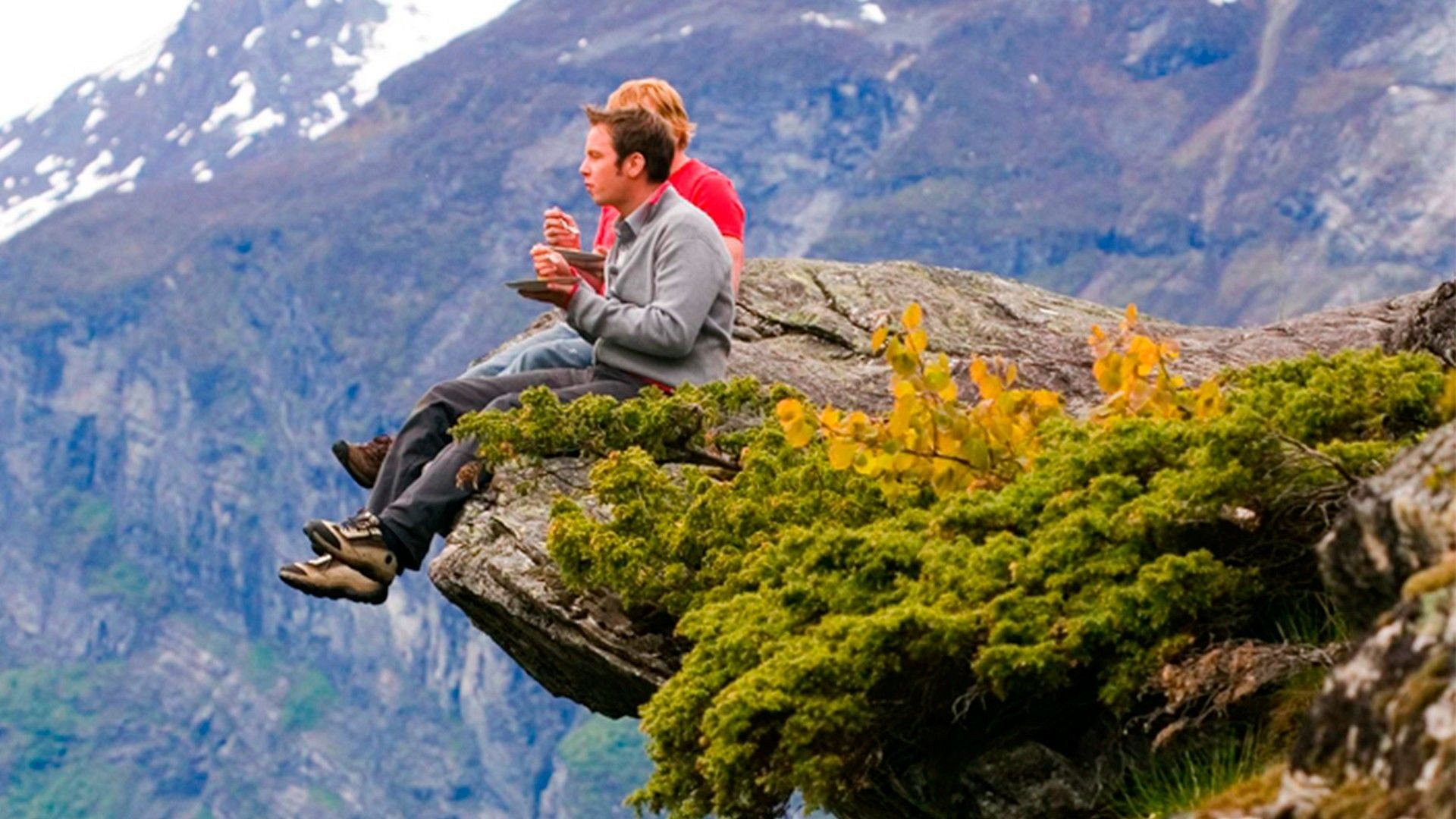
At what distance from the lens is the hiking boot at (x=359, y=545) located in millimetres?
10953

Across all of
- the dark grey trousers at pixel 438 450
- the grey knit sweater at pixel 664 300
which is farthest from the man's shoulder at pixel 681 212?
the dark grey trousers at pixel 438 450

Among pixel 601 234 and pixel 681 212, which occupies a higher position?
pixel 681 212

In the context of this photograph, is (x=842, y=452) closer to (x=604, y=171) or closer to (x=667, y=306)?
(x=667, y=306)

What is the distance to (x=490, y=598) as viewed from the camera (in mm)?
10617

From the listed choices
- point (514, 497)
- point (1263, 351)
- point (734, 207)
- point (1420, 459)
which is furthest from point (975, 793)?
point (1263, 351)

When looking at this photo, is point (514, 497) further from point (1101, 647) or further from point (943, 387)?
point (1101, 647)

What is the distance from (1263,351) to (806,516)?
6.97m

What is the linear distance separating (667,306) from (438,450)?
1.67 meters

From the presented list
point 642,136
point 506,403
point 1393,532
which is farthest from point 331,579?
point 1393,532

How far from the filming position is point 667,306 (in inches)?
451

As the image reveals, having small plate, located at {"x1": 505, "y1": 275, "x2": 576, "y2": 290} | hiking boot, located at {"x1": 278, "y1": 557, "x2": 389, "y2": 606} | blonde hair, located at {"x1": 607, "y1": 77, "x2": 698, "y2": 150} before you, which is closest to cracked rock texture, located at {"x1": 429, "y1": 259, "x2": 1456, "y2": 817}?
hiking boot, located at {"x1": 278, "y1": 557, "x2": 389, "y2": 606}

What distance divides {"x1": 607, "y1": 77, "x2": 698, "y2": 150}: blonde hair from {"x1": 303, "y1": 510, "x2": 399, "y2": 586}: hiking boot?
279cm

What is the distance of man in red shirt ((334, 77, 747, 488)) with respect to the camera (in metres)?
12.5

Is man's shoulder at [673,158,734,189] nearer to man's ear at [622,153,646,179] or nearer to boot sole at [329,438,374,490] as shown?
man's ear at [622,153,646,179]
